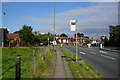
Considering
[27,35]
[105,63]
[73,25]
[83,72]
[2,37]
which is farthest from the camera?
[27,35]

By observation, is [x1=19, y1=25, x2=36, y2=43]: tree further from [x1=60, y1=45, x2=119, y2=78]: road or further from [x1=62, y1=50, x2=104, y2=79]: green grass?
[x1=62, y1=50, x2=104, y2=79]: green grass

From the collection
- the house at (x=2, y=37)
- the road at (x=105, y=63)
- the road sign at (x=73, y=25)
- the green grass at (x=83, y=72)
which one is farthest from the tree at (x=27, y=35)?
the green grass at (x=83, y=72)

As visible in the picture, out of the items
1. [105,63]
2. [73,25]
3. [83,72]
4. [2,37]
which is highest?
[73,25]

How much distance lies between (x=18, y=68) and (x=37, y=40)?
5830cm

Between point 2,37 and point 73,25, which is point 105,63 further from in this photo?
point 2,37

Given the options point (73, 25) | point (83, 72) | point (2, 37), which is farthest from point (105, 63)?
point (2, 37)

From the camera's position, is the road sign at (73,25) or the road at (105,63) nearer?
the road at (105,63)

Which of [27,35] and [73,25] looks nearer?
[73,25]

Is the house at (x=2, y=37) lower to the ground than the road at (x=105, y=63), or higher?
higher

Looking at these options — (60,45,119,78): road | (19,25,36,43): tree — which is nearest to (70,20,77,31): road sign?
(60,45,119,78): road

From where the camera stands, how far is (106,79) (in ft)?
22.1

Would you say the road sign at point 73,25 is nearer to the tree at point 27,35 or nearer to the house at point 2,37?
the house at point 2,37

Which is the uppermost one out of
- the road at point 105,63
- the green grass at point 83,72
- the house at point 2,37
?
the house at point 2,37

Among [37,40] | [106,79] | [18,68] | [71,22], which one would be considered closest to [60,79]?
[106,79]
